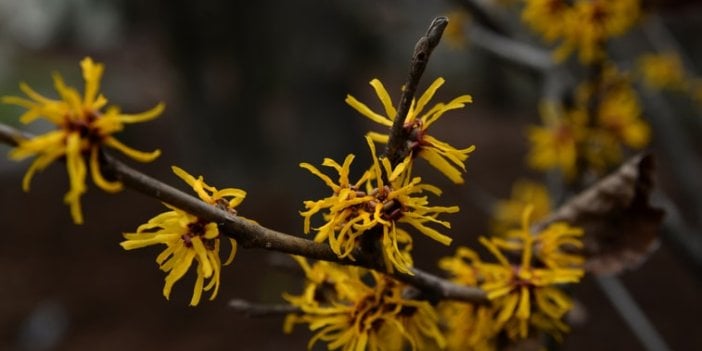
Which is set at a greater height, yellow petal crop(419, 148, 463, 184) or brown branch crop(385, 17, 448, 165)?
brown branch crop(385, 17, 448, 165)

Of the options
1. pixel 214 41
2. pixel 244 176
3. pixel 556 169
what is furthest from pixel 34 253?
pixel 556 169

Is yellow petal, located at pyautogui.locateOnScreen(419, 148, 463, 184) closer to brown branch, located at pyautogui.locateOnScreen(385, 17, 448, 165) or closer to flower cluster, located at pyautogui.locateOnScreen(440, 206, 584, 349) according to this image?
brown branch, located at pyautogui.locateOnScreen(385, 17, 448, 165)

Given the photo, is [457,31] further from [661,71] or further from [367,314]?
[367,314]

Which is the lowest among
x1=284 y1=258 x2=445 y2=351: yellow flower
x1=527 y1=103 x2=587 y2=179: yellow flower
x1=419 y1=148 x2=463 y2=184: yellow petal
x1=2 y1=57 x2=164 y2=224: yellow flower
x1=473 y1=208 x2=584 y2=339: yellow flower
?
x1=284 y1=258 x2=445 y2=351: yellow flower

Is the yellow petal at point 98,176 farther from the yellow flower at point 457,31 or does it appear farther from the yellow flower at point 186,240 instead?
the yellow flower at point 457,31

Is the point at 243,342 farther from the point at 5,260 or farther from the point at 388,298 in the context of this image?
the point at 388,298

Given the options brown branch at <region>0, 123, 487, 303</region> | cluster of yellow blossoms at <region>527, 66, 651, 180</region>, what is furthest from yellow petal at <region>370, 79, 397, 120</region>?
cluster of yellow blossoms at <region>527, 66, 651, 180</region>

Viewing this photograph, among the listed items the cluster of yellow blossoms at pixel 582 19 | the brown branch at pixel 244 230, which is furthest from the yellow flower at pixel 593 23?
the brown branch at pixel 244 230
